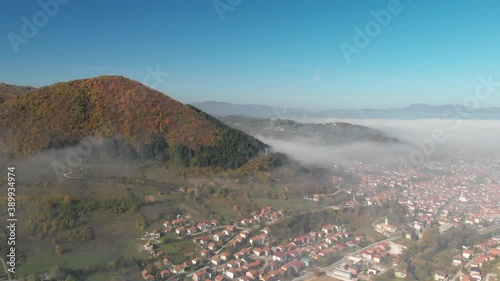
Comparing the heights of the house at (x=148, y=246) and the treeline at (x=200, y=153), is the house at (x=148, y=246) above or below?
below

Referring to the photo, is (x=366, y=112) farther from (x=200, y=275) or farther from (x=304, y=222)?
(x=200, y=275)

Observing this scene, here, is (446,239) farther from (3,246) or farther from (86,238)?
(3,246)

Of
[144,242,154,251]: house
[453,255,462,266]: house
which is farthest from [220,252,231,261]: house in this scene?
[453,255,462,266]: house

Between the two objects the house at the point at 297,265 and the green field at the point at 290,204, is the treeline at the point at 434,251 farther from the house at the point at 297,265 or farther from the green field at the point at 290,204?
the green field at the point at 290,204

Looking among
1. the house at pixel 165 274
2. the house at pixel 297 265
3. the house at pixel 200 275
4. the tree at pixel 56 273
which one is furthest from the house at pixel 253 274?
the tree at pixel 56 273

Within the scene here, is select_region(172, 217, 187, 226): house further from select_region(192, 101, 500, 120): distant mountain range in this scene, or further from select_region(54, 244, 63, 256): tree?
select_region(192, 101, 500, 120): distant mountain range

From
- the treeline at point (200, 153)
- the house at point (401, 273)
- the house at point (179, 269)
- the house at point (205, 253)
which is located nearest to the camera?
the house at point (179, 269)
